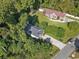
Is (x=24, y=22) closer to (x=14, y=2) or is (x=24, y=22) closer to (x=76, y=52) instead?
(x=14, y=2)

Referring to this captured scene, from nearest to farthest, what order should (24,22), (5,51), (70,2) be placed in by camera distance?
(5,51)
(24,22)
(70,2)

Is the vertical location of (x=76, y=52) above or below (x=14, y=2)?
below

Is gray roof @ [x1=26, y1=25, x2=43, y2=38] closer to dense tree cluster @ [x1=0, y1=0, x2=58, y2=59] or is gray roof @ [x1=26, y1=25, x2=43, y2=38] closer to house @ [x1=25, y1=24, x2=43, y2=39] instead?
house @ [x1=25, y1=24, x2=43, y2=39]

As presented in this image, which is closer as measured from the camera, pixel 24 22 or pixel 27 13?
pixel 24 22

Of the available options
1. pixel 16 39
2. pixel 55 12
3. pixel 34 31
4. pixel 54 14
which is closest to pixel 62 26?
pixel 54 14

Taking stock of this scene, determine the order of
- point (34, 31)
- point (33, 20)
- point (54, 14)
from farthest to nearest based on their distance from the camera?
point (54, 14)
point (33, 20)
point (34, 31)

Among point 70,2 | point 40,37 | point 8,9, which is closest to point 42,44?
point 40,37

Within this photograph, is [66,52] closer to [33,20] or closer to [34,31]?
[34,31]
